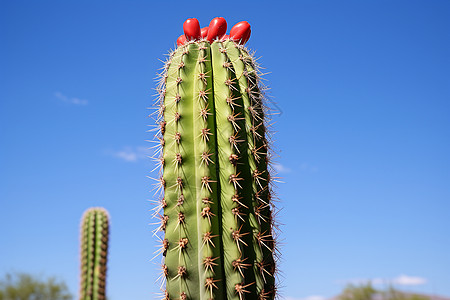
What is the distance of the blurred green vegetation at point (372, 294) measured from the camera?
5582mm

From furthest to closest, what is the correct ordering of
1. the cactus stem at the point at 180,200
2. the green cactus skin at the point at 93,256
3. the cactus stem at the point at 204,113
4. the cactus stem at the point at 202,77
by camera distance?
the green cactus skin at the point at 93,256
the cactus stem at the point at 202,77
the cactus stem at the point at 204,113
the cactus stem at the point at 180,200

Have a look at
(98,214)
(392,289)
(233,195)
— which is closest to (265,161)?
(233,195)

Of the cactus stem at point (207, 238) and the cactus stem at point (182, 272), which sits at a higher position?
the cactus stem at point (207, 238)

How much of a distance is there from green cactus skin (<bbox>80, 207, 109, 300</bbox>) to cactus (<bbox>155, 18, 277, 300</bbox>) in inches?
199

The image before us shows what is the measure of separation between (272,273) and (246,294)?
0.35 m

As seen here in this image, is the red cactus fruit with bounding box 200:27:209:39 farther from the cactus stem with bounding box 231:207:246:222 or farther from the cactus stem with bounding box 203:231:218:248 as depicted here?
the cactus stem with bounding box 203:231:218:248

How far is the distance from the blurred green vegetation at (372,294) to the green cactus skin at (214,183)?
2.39m

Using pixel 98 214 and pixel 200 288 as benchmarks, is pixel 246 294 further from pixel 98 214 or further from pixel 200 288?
pixel 98 214

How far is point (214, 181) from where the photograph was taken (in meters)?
3.88

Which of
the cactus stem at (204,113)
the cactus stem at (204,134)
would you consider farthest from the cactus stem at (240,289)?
the cactus stem at (204,113)

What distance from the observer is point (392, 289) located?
5.70 metres

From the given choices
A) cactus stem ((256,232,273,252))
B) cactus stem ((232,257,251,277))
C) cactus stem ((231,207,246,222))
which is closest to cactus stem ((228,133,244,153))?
cactus stem ((231,207,246,222))

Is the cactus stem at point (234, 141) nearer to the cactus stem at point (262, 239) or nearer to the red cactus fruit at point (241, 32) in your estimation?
the cactus stem at point (262, 239)

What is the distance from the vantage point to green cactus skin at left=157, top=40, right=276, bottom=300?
3781 millimetres
